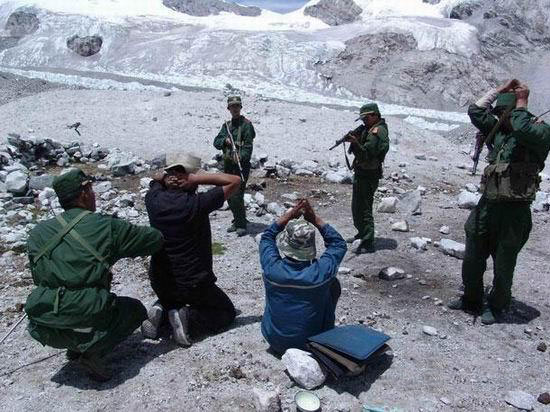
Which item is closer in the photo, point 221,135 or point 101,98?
point 221,135

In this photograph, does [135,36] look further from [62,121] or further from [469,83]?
[62,121]

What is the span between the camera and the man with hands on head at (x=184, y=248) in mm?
4734

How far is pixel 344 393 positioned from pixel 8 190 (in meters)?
8.60

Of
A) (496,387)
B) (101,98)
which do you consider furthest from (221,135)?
(101,98)

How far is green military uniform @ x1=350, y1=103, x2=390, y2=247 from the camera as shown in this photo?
728cm

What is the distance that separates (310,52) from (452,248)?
138ft

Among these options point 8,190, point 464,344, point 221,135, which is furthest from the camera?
point 8,190

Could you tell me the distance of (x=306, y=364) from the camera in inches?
169

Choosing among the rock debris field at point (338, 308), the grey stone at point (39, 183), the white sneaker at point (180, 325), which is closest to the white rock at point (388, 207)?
the rock debris field at point (338, 308)

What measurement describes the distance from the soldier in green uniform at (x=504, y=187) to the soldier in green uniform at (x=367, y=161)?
2019mm

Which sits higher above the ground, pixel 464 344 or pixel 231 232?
pixel 464 344

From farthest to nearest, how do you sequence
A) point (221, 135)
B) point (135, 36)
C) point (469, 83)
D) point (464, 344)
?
point (135, 36)
point (469, 83)
point (221, 135)
point (464, 344)

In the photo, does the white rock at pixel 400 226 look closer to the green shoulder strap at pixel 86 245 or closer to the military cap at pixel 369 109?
the military cap at pixel 369 109

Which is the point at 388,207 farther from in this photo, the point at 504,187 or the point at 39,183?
the point at 39,183
